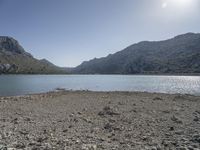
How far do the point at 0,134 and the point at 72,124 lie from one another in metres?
5.56

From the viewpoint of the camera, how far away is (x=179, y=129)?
56.3 ft

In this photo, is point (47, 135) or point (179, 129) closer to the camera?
point (47, 135)

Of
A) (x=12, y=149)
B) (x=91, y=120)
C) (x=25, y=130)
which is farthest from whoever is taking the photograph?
(x=91, y=120)

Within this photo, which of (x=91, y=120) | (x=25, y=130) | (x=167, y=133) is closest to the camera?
(x=167, y=133)

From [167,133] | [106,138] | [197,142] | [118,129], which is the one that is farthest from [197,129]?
[106,138]

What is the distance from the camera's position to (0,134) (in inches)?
607

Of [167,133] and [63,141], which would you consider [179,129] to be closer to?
[167,133]

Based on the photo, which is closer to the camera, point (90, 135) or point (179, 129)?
point (90, 135)

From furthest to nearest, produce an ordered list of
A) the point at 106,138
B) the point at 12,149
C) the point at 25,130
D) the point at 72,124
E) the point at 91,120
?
the point at 91,120, the point at 72,124, the point at 25,130, the point at 106,138, the point at 12,149

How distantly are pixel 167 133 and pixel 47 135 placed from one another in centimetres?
732

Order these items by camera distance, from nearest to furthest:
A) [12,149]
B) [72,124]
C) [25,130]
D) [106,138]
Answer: [12,149] → [106,138] → [25,130] → [72,124]

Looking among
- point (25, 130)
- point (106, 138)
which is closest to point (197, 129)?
point (106, 138)

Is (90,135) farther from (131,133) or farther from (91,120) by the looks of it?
(91,120)

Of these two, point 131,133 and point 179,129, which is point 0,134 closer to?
point 131,133
